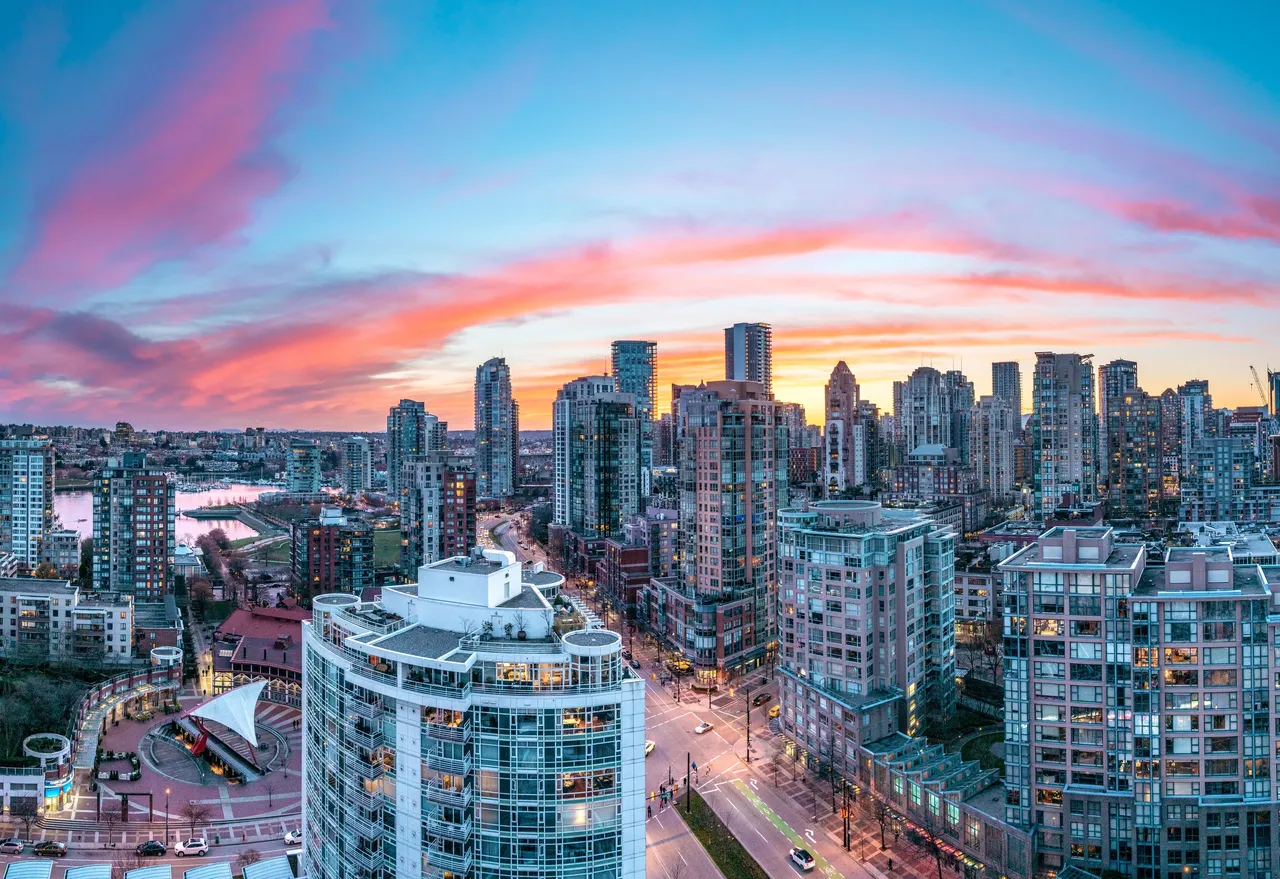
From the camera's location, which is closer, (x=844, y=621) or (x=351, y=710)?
(x=351, y=710)

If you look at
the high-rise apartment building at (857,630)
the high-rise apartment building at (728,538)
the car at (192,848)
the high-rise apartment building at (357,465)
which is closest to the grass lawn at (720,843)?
the high-rise apartment building at (857,630)

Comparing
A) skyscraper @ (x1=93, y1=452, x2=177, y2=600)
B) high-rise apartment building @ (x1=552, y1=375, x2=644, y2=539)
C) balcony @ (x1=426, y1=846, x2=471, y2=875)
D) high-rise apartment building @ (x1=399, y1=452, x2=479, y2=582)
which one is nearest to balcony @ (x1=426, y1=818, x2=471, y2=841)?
balcony @ (x1=426, y1=846, x2=471, y2=875)

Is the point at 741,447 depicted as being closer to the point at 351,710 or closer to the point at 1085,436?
the point at 351,710

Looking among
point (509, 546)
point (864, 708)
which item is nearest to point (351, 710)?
point (864, 708)

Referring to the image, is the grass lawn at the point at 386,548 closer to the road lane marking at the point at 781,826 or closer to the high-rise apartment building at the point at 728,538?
the high-rise apartment building at the point at 728,538

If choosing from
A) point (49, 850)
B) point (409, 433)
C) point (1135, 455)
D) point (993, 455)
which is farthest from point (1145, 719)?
point (409, 433)
